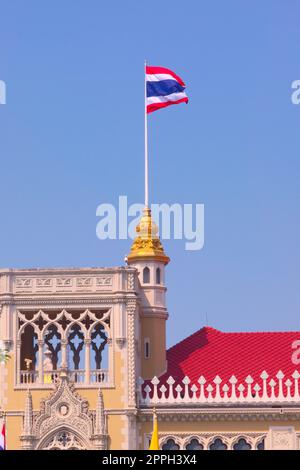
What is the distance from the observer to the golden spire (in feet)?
285

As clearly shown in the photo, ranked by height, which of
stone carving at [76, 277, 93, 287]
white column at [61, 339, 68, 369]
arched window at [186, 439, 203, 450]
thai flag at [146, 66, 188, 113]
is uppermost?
thai flag at [146, 66, 188, 113]

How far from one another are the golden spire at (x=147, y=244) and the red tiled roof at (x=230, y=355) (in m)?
4.88

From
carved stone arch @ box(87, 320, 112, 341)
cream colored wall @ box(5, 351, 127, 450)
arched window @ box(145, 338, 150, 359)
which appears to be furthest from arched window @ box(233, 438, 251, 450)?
carved stone arch @ box(87, 320, 112, 341)

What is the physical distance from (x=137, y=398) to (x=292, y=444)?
825cm

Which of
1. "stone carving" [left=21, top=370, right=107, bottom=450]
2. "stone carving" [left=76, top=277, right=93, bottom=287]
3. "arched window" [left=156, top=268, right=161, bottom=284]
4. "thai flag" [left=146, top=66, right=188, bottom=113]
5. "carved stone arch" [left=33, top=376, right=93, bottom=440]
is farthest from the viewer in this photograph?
"arched window" [left=156, top=268, right=161, bottom=284]

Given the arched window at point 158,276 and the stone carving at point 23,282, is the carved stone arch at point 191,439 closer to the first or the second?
the arched window at point 158,276

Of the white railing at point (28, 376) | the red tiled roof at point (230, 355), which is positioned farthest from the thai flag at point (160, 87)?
the white railing at point (28, 376)

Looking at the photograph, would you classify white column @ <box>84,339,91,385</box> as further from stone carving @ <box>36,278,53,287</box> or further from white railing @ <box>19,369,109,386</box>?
stone carving @ <box>36,278,53,287</box>

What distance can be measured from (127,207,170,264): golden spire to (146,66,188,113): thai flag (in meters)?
5.75

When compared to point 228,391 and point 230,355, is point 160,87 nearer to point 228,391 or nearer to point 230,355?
point 230,355

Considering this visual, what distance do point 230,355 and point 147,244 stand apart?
747cm

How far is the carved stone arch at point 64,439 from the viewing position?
82.0 meters

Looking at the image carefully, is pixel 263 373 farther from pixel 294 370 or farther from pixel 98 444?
pixel 98 444
